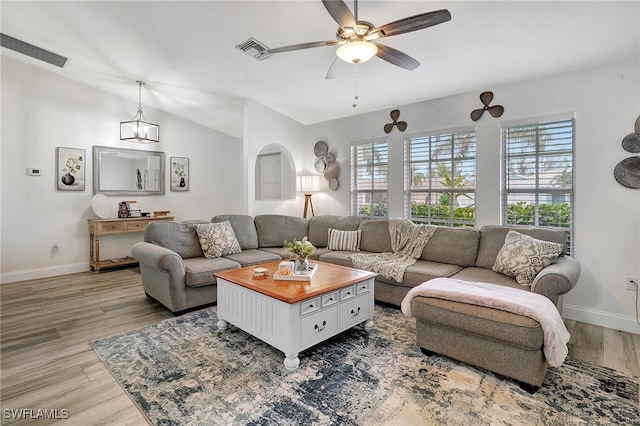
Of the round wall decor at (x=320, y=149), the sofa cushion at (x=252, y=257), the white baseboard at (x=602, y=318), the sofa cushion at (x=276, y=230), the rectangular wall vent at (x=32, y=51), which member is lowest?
the white baseboard at (x=602, y=318)

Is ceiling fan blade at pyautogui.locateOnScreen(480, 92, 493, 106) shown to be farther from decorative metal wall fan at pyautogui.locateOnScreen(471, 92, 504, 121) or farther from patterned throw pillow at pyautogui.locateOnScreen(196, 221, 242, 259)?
patterned throw pillow at pyautogui.locateOnScreen(196, 221, 242, 259)

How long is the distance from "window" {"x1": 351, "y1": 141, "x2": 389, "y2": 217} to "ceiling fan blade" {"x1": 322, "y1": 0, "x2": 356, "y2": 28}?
9.51 feet

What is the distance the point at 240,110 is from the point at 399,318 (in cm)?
413

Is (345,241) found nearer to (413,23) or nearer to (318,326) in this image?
(318,326)

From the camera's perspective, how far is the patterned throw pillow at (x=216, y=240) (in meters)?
3.93

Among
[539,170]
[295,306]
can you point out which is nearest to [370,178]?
[539,170]

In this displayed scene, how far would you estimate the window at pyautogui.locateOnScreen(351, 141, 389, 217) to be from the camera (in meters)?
4.91

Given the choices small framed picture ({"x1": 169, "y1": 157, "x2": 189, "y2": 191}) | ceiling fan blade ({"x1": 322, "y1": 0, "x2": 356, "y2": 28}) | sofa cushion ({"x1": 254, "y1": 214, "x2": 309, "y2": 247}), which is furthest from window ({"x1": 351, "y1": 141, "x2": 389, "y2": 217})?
small framed picture ({"x1": 169, "y1": 157, "x2": 189, "y2": 191})

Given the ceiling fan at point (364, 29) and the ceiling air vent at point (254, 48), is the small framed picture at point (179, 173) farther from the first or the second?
the ceiling fan at point (364, 29)

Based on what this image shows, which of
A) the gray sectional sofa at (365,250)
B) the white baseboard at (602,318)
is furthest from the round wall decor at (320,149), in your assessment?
the white baseboard at (602,318)

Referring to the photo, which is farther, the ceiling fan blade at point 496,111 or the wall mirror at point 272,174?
the wall mirror at point 272,174

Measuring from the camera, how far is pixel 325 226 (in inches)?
190

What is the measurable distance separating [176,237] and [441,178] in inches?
Result: 137

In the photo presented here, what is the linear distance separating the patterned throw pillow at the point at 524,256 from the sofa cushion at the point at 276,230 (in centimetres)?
279
